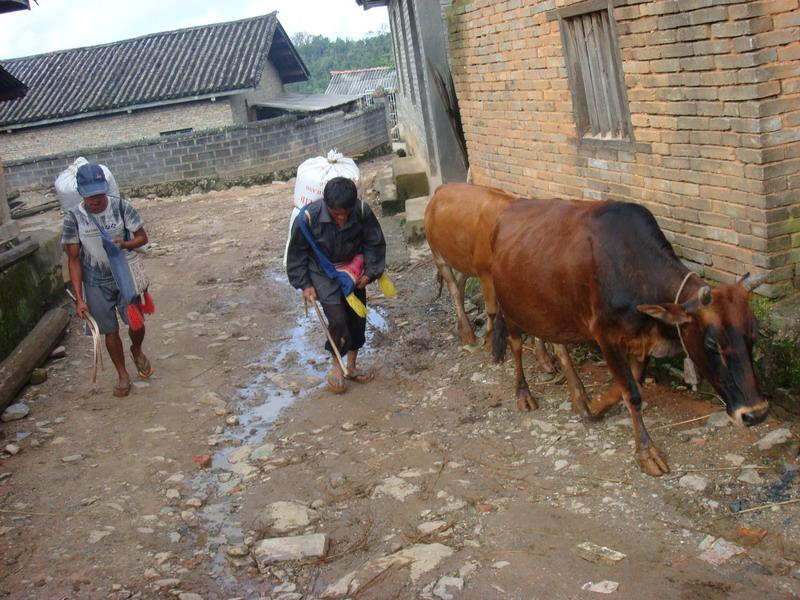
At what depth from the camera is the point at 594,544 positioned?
13.3 feet

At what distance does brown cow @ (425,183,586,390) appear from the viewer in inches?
253

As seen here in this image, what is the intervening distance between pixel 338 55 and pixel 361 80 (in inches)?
906

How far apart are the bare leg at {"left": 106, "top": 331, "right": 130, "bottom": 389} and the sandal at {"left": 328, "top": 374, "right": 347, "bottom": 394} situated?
169cm

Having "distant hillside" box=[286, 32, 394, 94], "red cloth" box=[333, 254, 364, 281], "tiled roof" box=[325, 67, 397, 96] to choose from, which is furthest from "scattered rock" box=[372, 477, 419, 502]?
"distant hillside" box=[286, 32, 394, 94]

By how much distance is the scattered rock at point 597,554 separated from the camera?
12.8 feet

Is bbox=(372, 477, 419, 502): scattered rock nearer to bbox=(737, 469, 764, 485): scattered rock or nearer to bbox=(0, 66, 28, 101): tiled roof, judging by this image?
bbox=(737, 469, 764, 485): scattered rock

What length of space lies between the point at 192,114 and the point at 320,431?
21.2 meters

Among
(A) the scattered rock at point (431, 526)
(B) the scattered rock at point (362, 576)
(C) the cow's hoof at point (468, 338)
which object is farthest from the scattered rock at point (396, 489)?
(C) the cow's hoof at point (468, 338)

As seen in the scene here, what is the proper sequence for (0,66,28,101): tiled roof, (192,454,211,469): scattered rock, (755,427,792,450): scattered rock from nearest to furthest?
(755,427,792,450): scattered rock
(192,454,211,469): scattered rock
(0,66,28,101): tiled roof

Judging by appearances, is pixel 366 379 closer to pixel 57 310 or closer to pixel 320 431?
pixel 320 431

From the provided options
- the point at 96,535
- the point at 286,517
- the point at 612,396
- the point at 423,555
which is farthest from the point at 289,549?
the point at 612,396

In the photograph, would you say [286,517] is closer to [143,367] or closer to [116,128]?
[143,367]

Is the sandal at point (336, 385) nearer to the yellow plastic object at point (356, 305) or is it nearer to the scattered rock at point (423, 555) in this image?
the yellow plastic object at point (356, 305)

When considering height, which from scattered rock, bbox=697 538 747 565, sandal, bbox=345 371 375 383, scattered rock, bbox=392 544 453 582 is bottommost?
scattered rock, bbox=697 538 747 565
